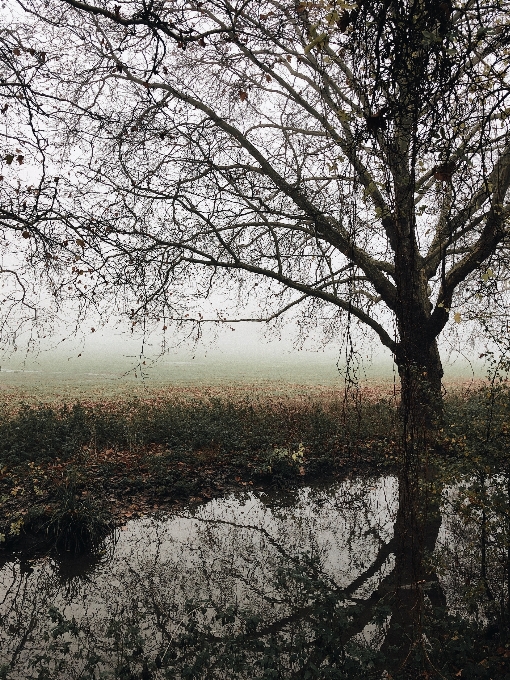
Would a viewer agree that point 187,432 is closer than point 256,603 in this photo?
No

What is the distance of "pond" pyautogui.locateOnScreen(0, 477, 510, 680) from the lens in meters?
3.76

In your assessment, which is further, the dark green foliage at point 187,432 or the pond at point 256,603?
the dark green foliage at point 187,432

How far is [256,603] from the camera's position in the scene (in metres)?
4.88

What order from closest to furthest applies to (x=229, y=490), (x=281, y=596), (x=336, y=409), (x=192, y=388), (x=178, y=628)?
1. (x=178, y=628)
2. (x=281, y=596)
3. (x=229, y=490)
4. (x=336, y=409)
5. (x=192, y=388)

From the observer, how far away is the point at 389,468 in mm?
10156

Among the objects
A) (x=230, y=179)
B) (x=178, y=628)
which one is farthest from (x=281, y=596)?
(x=230, y=179)

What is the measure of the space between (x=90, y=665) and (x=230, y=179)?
7.52m

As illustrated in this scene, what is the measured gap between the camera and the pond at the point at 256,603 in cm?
376

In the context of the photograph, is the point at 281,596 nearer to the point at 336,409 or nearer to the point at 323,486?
the point at 323,486

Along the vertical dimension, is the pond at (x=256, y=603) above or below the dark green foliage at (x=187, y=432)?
below

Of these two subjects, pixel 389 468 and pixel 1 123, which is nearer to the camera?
pixel 1 123

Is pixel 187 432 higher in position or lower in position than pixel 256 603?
higher

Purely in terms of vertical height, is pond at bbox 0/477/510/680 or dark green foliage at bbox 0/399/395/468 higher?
dark green foliage at bbox 0/399/395/468

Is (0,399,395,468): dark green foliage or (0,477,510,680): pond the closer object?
(0,477,510,680): pond
